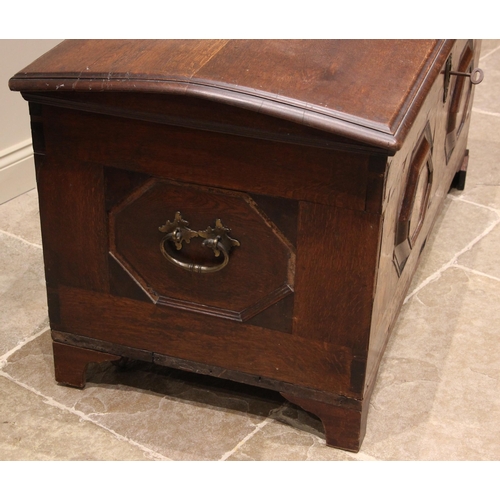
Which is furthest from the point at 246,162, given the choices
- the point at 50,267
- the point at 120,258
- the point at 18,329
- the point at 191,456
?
the point at 18,329

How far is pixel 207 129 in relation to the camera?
5.57ft

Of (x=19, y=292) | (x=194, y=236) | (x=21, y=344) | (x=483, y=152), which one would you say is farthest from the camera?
(x=483, y=152)

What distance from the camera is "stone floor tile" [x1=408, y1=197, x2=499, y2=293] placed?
2.64 metres

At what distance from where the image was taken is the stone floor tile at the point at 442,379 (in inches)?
79.3

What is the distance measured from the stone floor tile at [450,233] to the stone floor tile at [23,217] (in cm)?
116

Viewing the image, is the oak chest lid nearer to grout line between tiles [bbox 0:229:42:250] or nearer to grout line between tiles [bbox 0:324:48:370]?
grout line between tiles [bbox 0:324:48:370]

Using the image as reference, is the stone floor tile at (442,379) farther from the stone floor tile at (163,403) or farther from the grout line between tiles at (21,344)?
the grout line between tiles at (21,344)

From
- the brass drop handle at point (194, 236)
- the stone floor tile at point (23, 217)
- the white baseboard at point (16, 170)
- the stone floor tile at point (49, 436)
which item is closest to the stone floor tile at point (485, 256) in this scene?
the brass drop handle at point (194, 236)

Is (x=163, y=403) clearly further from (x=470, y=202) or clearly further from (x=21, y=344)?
(x=470, y=202)

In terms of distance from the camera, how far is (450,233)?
2.79 metres

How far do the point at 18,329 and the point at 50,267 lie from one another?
1.39 feet

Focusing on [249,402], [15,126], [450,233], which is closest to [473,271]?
[450,233]

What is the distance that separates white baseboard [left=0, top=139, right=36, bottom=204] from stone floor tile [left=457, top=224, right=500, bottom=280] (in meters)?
1.41

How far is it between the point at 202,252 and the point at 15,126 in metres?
1.27
